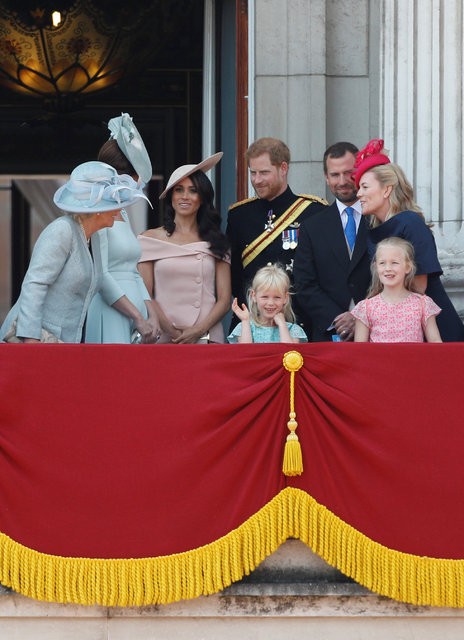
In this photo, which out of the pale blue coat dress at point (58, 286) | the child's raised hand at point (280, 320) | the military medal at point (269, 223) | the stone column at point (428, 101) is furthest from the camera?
the stone column at point (428, 101)

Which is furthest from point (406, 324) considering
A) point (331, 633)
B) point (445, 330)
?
point (331, 633)

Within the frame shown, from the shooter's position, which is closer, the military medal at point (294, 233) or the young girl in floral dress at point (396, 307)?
the young girl in floral dress at point (396, 307)

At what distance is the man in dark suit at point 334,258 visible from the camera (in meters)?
8.39

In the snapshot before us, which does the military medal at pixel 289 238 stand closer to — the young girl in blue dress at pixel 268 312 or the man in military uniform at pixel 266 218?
the man in military uniform at pixel 266 218

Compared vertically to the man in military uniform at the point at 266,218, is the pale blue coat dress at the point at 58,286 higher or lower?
lower

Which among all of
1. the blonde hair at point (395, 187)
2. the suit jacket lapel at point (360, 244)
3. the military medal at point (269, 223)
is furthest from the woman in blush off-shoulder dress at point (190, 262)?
the blonde hair at point (395, 187)

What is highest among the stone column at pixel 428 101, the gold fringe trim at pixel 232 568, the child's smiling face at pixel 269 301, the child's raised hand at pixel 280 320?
the stone column at pixel 428 101

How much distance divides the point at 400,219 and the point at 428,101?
2.02 meters

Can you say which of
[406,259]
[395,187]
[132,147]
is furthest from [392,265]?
[132,147]

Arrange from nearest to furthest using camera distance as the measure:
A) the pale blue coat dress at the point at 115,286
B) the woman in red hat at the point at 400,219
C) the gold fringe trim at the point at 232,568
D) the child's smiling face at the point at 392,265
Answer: the gold fringe trim at the point at 232,568 → the child's smiling face at the point at 392,265 → the woman in red hat at the point at 400,219 → the pale blue coat dress at the point at 115,286

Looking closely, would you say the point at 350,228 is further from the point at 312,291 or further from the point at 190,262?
the point at 190,262

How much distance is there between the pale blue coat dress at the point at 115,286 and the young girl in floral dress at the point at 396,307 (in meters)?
1.17

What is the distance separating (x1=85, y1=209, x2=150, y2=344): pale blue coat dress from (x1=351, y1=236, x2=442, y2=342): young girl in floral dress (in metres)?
1.17

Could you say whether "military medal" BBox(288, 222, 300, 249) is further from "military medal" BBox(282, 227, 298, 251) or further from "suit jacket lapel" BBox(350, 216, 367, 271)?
"suit jacket lapel" BBox(350, 216, 367, 271)
